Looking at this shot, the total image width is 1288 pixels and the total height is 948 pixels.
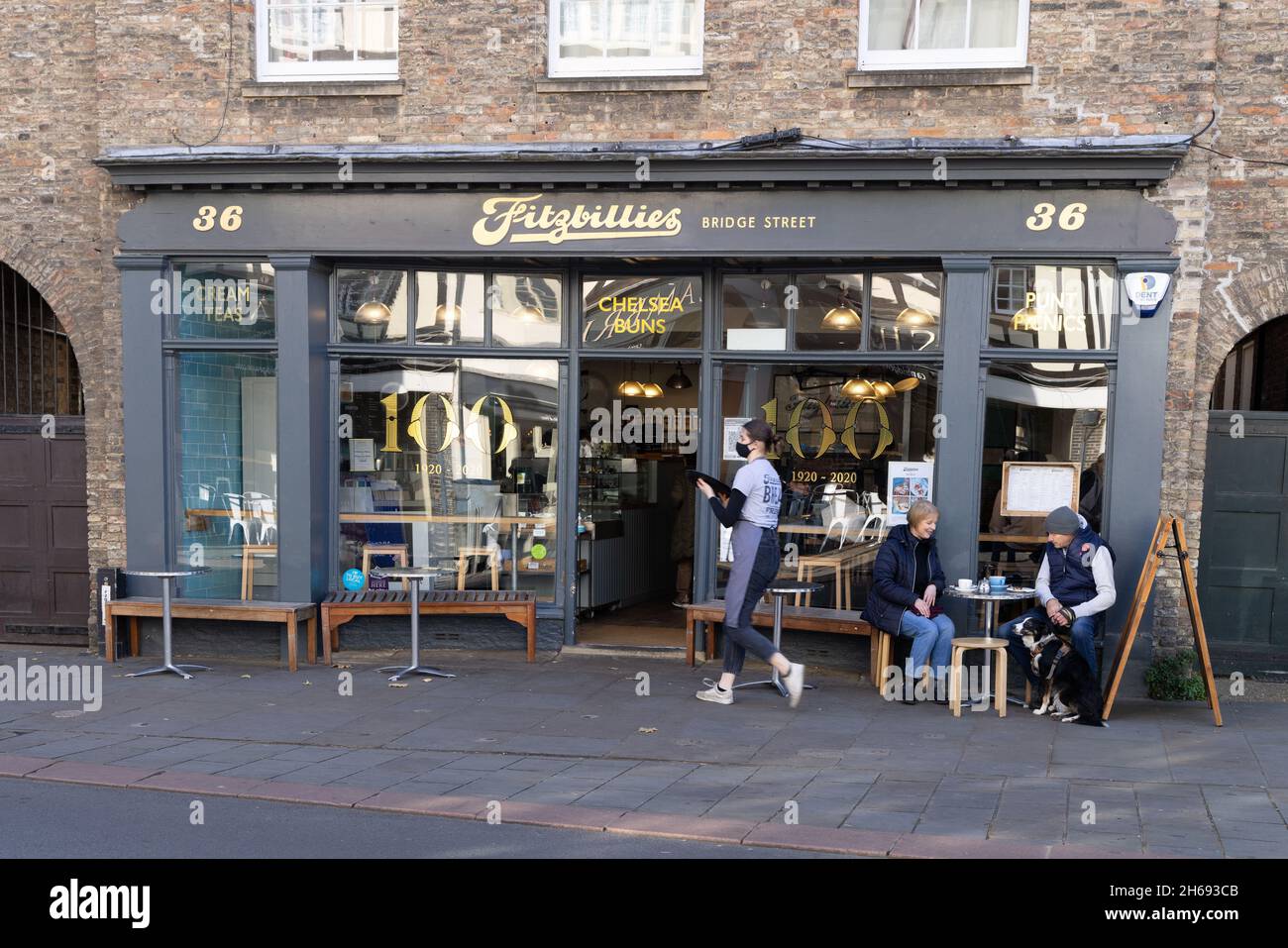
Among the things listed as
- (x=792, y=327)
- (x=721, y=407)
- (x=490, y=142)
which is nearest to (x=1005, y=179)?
(x=792, y=327)

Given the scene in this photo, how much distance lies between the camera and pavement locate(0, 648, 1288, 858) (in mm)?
5930

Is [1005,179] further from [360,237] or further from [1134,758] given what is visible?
[360,237]

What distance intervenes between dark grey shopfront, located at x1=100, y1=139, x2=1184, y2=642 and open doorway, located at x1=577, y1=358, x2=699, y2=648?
206 millimetres

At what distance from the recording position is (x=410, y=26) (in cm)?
991

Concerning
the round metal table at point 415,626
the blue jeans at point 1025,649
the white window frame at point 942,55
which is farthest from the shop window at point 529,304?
the blue jeans at point 1025,649

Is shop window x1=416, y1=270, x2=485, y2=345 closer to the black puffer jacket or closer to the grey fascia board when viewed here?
the grey fascia board

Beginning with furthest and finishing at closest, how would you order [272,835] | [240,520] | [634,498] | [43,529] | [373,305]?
[634,498] < [43,529] < [240,520] < [373,305] < [272,835]

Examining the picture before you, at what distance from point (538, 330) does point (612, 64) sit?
93.3 inches

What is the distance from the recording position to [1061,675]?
827 cm

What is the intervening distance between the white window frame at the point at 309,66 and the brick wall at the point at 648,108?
12 centimetres

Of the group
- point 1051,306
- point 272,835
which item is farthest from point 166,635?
point 1051,306

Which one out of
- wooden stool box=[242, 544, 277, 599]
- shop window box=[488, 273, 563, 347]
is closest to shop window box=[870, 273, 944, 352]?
shop window box=[488, 273, 563, 347]

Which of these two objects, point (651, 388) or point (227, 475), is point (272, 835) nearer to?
point (227, 475)

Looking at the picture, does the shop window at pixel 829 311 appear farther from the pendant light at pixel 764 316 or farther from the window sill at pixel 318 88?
the window sill at pixel 318 88
